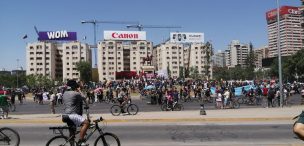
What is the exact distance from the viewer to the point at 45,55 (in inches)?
6964

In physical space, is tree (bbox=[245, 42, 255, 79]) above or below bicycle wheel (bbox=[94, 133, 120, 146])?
A: above

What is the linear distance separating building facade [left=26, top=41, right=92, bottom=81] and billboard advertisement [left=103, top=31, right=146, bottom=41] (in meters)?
69.3

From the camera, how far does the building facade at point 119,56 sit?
178125mm

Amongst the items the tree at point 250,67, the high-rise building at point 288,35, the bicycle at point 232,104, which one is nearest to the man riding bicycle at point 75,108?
the bicycle at point 232,104

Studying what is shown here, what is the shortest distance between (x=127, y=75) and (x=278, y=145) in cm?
9123

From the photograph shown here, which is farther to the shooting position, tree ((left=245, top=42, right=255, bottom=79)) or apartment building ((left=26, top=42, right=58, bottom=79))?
apartment building ((left=26, top=42, right=58, bottom=79))

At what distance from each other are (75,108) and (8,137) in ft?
10.2

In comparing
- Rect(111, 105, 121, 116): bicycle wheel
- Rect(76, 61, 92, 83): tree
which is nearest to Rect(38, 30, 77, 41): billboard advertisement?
Rect(76, 61, 92, 83): tree

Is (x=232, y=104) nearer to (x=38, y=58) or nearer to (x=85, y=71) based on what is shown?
(x=85, y=71)

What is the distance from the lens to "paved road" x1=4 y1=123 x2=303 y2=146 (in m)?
12.5

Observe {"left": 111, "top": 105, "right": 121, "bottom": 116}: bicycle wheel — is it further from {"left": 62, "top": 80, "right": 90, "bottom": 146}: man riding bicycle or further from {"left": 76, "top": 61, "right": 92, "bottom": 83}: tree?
{"left": 76, "top": 61, "right": 92, "bottom": 83}: tree

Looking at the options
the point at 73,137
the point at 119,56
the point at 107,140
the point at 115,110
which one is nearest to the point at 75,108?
the point at 73,137

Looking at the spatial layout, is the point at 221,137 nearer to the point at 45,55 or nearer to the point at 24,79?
the point at 24,79

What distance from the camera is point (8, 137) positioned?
38.7 ft
